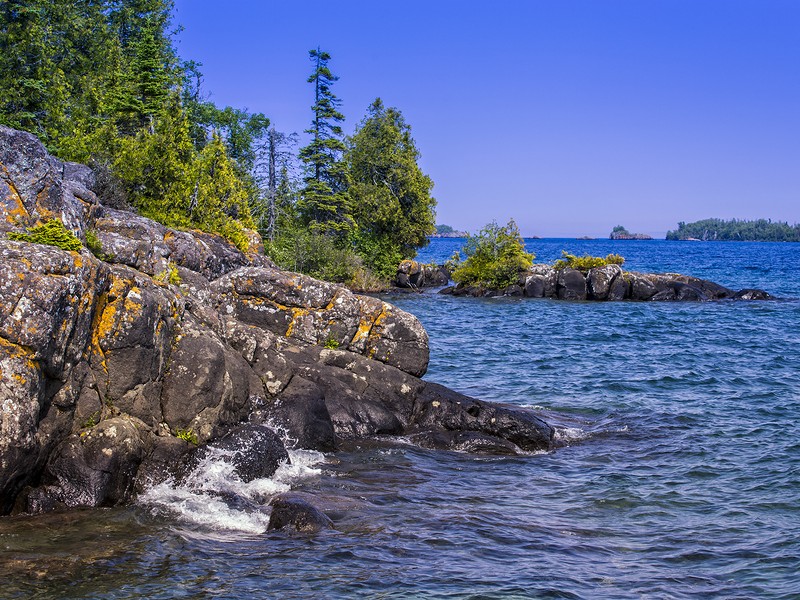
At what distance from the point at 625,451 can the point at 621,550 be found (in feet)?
20.9

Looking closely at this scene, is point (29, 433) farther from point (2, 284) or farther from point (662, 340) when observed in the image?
point (662, 340)

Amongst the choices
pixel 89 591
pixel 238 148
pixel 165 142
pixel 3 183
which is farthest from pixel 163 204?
pixel 238 148

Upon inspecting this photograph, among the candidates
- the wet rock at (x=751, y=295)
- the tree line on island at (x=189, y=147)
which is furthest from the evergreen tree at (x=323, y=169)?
the wet rock at (x=751, y=295)

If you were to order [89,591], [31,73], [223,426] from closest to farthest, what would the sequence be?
[89,591] → [223,426] → [31,73]

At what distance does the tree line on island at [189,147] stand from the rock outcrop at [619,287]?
12.0 meters

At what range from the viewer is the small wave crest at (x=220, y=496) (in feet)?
41.6

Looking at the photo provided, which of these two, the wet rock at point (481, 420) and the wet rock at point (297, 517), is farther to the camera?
the wet rock at point (481, 420)

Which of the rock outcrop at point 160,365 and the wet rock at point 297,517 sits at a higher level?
the rock outcrop at point 160,365

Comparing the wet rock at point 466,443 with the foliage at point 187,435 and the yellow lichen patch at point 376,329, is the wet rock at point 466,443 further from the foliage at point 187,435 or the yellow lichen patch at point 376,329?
the foliage at point 187,435

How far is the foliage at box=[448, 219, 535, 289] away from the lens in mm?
60438

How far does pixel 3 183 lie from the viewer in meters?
16.3

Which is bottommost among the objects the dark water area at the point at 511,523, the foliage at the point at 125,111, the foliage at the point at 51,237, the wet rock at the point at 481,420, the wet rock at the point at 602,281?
the dark water area at the point at 511,523

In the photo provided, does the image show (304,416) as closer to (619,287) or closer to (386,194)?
(619,287)

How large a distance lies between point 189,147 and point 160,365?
76.0 feet
